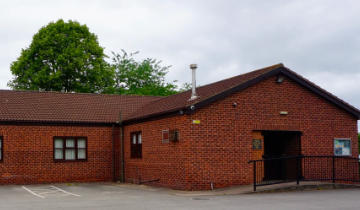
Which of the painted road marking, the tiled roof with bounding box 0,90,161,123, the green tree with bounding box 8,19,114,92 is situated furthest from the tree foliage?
the painted road marking

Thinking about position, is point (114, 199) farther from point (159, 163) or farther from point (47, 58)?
point (47, 58)

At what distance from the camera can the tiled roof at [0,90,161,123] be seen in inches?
955

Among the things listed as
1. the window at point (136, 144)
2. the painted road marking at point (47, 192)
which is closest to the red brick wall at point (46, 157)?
the window at point (136, 144)

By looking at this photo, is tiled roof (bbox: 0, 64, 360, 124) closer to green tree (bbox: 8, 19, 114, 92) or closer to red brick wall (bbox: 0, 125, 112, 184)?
red brick wall (bbox: 0, 125, 112, 184)

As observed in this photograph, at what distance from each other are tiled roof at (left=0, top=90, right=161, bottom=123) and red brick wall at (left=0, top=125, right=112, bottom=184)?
47cm

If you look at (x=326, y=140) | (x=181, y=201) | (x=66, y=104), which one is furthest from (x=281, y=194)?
(x=66, y=104)

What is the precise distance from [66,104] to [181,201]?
1304cm

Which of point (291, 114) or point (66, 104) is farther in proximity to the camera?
point (66, 104)

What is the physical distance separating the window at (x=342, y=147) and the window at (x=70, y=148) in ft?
38.8

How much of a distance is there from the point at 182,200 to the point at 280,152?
741 cm

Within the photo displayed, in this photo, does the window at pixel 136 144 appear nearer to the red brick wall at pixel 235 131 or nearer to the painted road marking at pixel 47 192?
the red brick wall at pixel 235 131

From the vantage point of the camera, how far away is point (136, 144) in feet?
78.6

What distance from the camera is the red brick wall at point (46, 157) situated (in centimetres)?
2331

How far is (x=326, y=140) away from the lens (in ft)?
69.2
